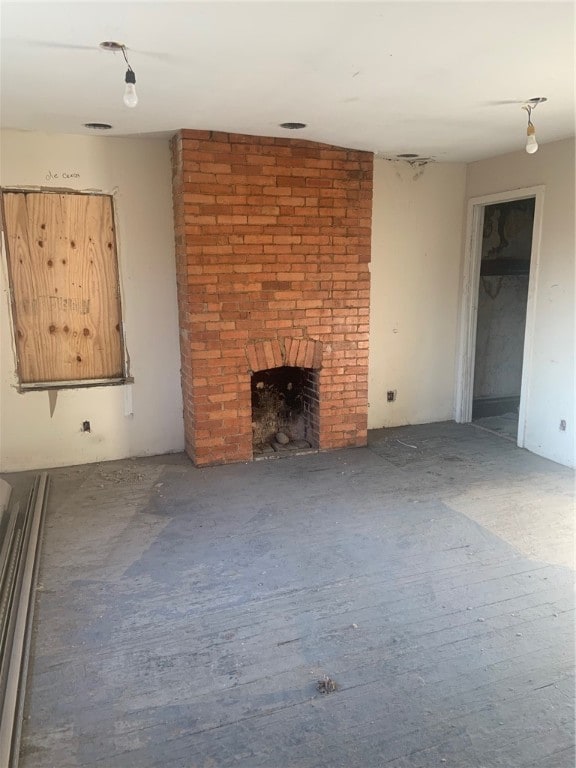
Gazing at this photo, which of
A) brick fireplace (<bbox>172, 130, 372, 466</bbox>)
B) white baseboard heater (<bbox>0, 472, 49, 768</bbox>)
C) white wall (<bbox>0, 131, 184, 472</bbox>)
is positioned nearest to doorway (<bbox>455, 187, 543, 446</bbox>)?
brick fireplace (<bbox>172, 130, 372, 466</bbox>)

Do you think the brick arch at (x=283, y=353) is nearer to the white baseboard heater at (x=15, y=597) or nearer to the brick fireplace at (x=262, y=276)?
the brick fireplace at (x=262, y=276)

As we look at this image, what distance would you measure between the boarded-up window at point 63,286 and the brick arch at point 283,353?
1075 mm

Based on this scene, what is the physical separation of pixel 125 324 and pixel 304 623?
276 cm

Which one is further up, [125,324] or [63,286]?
[63,286]

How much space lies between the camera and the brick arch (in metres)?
4.19

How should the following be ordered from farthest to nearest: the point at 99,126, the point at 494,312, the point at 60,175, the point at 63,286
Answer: the point at 494,312 → the point at 63,286 → the point at 60,175 → the point at 99,126

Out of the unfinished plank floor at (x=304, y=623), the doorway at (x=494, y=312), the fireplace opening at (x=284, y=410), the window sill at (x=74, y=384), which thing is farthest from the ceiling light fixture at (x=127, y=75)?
the doorway at (x=494, y=312)

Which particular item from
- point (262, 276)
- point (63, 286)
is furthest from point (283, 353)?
point (63, 286)

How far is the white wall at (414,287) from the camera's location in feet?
15.9

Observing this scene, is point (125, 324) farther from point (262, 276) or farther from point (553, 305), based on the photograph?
point (553, 305)

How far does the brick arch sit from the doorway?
1.73m

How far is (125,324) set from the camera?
4.21 m

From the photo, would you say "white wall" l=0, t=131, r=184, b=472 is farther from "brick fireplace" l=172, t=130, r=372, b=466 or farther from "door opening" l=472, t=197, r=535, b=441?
"door opening" l=472, t=197, r=535, b=441

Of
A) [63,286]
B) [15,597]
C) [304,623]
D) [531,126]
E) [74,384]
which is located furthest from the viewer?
[74,384]
